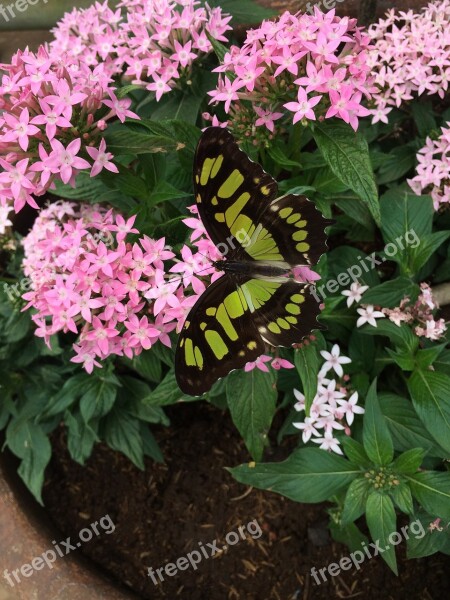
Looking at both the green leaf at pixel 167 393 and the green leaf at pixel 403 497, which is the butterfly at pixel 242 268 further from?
the green leaf at pixel 403 497

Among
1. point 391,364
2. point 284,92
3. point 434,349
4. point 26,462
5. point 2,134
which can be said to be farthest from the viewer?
point 26,462

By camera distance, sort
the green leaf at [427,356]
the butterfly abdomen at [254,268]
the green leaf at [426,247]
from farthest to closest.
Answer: the green leaf at [426,247] < the green leaf at [427,356] < the butterfly abdomen at [254,268]

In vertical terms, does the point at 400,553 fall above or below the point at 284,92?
below

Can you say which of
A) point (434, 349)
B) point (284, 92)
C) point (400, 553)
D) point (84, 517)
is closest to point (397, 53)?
point (284, 92)

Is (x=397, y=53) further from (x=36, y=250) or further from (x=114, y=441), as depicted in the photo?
(x=114, y=441)

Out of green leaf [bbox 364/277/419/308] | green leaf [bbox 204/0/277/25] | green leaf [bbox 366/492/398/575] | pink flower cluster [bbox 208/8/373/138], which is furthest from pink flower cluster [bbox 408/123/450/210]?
green leaf [bbox 366/492/398/575]

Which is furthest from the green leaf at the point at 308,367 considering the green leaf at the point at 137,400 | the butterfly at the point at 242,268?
the green leaf at the point at 137,400
